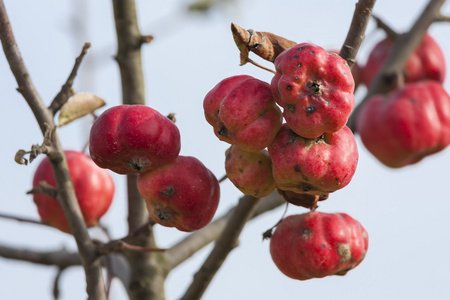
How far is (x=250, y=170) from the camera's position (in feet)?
4.23

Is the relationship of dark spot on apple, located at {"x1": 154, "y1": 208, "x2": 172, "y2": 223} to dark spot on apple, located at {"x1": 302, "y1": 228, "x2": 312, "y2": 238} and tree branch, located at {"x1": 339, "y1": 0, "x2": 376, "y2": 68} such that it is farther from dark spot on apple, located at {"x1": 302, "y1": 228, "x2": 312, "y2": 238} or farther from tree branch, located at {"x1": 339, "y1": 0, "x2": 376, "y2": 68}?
tree branch, located at {"x1": 339, "y1": 0, "x2": 376, "y2": 68}

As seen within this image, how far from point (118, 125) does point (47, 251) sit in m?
1.09

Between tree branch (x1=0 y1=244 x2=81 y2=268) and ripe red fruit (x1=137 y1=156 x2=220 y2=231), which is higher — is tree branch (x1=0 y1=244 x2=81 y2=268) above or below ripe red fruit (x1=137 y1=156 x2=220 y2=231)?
below

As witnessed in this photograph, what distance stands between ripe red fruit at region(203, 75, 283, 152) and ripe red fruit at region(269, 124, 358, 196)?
33 millimetres

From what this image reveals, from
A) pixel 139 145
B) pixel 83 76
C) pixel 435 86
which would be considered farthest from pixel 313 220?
pixel 83 76

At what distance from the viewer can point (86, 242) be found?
5.02 feet

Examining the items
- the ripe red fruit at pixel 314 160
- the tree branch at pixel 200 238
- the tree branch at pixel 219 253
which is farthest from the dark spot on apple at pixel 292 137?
the tree branch at pixel 200 238

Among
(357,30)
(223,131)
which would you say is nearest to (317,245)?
(223,131)

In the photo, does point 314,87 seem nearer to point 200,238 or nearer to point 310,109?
point 310,109

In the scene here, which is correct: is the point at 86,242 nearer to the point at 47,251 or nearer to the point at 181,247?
the point at 181,247

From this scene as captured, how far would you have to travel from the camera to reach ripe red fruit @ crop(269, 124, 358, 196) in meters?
1.19

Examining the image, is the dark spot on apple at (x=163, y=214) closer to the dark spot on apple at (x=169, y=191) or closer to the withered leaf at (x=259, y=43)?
the dark spot on apple at (x=169, y=191)

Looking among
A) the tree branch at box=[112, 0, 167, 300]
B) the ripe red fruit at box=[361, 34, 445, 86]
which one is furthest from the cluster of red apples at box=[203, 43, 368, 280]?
the ripe red fruit at box=[361, 34, 445, 86]

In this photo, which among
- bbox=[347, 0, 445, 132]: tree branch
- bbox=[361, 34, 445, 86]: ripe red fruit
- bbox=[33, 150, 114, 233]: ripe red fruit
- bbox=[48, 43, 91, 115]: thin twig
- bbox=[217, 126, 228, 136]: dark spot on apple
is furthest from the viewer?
bbox=[361, 34, 445, 86]: ripe red fruit
